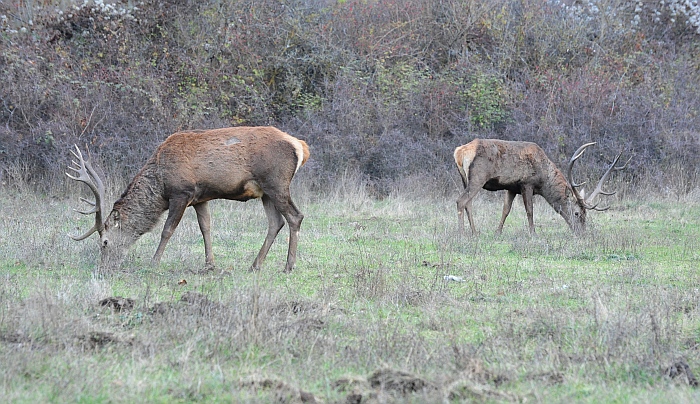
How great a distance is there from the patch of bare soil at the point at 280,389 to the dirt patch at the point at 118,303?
6.70ft

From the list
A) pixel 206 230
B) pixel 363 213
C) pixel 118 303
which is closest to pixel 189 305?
pixel 118 303

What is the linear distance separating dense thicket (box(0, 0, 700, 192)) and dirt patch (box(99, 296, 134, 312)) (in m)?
11.3

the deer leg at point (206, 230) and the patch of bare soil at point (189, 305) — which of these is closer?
the patch of bare soil at point (189, 305)

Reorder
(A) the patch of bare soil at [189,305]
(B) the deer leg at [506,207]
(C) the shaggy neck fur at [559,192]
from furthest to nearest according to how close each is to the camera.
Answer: (C) the shaggy neck fur at [559,192] < (B) the deer leg at [506,207] < (A) the patch of bare soil at [189,305]

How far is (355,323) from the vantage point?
20.2 ft

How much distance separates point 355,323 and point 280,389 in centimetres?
163

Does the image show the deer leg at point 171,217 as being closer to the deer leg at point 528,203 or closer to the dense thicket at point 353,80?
the deer leg at point 528,203

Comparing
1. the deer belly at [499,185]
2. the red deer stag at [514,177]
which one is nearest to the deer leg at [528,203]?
the red deer stag at [514,177]

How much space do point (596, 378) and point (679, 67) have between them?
67.1 feet

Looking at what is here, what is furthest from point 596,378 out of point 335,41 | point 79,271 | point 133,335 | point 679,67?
point 679,67

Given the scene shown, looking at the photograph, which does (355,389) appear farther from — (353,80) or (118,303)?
(353,80)

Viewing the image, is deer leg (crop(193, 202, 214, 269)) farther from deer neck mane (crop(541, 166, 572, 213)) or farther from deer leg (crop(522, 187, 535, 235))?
deer neck mane (crop(541, 166, 572, 213))

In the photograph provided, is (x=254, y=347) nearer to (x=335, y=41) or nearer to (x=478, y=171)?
(x=478, y=171)

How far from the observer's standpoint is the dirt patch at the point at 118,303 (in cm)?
641
